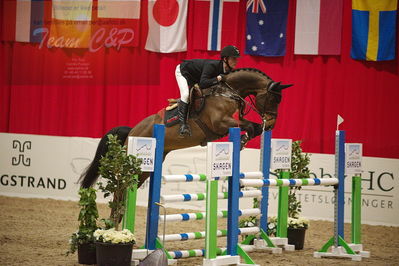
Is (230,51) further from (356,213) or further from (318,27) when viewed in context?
(318,27)

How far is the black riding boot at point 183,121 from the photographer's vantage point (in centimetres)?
593

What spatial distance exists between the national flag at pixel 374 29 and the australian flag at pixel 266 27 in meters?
1.07

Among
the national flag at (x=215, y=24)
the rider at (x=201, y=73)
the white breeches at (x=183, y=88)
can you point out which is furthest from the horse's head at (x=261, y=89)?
the national flag at (x=215, y=24)

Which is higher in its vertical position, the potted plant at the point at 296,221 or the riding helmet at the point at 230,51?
the riding helmet at the point at 230,51

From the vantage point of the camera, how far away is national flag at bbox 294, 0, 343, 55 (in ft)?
28.9

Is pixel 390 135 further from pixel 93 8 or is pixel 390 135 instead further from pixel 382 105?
pixel 93 8

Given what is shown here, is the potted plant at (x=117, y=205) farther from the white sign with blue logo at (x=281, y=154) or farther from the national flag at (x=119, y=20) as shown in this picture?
the national flag at (x=119, y=20)

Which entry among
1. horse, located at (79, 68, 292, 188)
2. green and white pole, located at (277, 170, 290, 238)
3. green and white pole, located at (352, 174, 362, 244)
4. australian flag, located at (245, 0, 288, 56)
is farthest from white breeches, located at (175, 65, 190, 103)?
australian flag, located at (245, 0, 288, 56)

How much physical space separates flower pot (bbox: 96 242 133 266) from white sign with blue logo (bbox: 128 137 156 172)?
0.60 meters

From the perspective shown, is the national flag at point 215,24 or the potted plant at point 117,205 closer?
the potted plant at point 117,205

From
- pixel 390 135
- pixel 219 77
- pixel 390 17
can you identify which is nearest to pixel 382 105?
pixel 390 135

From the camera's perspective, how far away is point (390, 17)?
8.49 metres

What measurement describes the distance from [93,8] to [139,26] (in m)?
0.91

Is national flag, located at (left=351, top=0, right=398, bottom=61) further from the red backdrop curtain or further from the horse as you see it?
the horse
